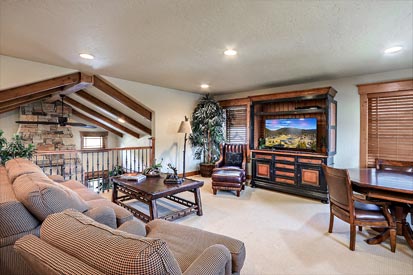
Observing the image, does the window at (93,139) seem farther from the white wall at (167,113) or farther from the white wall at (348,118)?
the white wall at (348,118)

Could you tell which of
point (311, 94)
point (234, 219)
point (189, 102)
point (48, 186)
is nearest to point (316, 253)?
point (234, 219)

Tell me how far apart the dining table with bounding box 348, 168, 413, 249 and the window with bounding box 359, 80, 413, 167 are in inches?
60.2

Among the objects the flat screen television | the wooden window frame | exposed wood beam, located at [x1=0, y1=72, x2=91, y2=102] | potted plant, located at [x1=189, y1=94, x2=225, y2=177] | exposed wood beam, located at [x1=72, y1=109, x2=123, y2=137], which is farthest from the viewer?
the wooden window frame

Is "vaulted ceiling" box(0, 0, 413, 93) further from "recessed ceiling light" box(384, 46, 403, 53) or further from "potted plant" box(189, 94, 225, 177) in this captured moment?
"potted plant" box(189, 94, 225, 177)

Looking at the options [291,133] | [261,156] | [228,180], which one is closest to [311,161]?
[291,133]

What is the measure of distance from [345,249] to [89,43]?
12.7ft

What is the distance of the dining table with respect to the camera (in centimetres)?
213

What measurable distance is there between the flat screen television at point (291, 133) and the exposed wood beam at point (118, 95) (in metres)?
3.05

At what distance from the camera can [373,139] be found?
416 centimetres

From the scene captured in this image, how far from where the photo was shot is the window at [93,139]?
8422mm

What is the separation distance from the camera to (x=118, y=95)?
199 inches

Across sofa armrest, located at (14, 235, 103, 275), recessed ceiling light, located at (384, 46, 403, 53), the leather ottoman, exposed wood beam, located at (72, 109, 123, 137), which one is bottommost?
the leather ottoman

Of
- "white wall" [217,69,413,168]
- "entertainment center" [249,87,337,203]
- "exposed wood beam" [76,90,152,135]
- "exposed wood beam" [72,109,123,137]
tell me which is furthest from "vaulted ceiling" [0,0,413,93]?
"exposed wood beam" [72,109,123,137]

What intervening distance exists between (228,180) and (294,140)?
1.74 meters
